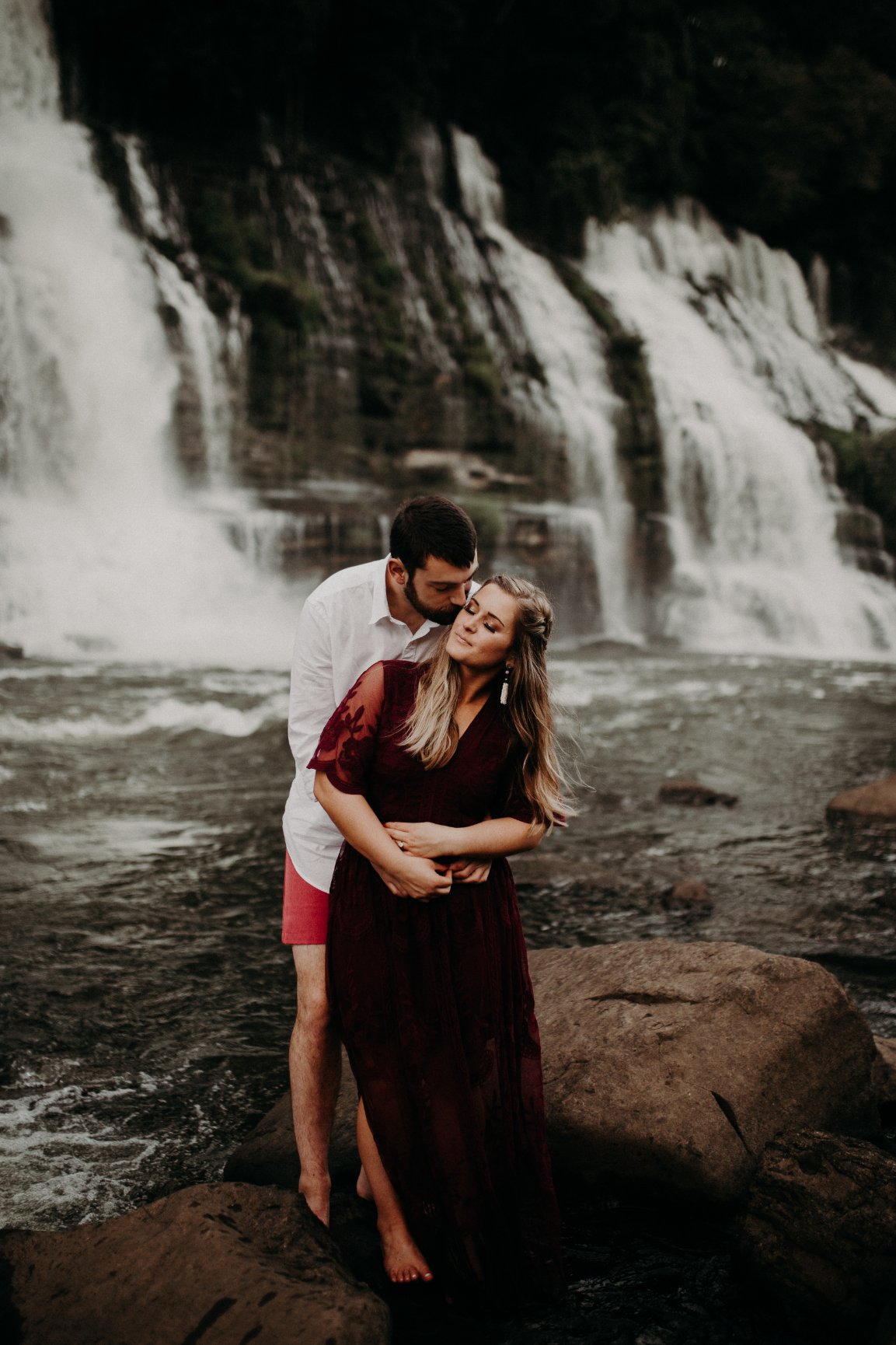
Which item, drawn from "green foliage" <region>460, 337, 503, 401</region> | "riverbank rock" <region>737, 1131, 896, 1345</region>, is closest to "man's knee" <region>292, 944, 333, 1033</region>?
"riverbank rock" <region>737, 1131, 896, 1345</region>

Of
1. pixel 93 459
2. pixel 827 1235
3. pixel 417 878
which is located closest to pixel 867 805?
pixel 827 1235

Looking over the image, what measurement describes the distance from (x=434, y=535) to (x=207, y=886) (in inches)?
146

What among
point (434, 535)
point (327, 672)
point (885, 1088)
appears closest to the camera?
point (434, 535)

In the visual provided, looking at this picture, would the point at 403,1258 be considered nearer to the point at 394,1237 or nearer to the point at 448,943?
the point at 394,1237

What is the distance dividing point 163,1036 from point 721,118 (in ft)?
121

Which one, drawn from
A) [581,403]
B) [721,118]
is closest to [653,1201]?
[581,403]

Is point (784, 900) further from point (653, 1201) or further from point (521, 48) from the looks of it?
point (521, 48)

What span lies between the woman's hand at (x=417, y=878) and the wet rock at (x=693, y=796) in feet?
19.0

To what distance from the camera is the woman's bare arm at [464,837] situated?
8.57ft

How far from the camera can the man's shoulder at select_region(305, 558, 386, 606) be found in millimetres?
2957

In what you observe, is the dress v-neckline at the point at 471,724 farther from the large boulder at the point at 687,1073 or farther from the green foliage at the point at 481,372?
the green foliage at the point at 481,372

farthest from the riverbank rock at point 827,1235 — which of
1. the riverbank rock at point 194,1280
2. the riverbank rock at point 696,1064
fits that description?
the riverbank rock at point 194,1280

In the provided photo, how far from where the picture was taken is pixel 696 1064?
331 cm

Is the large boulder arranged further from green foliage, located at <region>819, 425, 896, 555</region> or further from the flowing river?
green foliage, located at <region>819, 425, 896, 555</region>
